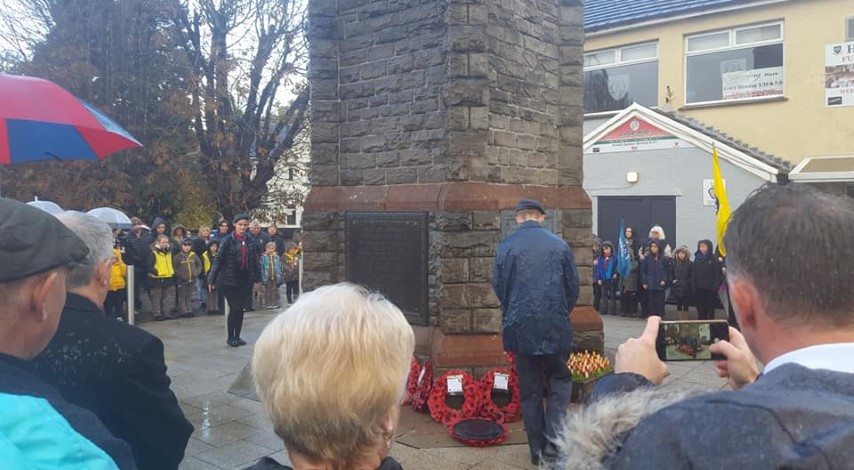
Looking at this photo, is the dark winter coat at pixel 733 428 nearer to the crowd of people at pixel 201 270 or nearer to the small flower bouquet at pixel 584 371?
the small flower bouquet at pixel 584 371

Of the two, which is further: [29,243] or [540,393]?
[540,393]

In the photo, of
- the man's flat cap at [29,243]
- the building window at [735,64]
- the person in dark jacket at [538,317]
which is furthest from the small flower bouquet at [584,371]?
the building window at [735,64]

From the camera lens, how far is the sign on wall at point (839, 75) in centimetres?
1412

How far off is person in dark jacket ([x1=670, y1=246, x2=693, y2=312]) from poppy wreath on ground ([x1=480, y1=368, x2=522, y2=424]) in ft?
23.0

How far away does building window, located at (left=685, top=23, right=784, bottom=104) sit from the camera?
1517 centimetres

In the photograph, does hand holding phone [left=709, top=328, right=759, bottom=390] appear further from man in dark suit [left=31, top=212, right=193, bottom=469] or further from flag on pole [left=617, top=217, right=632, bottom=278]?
flag on pole [left=617, top=217, right=632, bottom=278]

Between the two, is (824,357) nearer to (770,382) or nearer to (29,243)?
(770,382)

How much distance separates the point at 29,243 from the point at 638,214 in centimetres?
Answer: 1567

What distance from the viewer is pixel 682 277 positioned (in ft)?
38.0

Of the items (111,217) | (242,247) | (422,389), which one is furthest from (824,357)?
(111,217)

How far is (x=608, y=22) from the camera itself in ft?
57.0

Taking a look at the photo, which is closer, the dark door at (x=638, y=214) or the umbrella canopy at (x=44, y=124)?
the umbrella canopy at (x=44, y=124)

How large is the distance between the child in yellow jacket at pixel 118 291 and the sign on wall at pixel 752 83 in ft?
48.2

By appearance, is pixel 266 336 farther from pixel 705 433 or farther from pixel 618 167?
pixel 618 167
